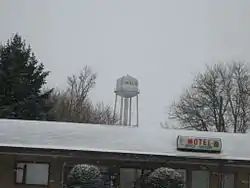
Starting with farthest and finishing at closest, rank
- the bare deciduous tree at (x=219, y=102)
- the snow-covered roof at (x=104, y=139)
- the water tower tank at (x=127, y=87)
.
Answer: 1. the bare deciduous tree at (x=219, y=102)
2. the water tower tank at (x=127, y=87)
3. the snow-covered roof at (x=104, y=139)

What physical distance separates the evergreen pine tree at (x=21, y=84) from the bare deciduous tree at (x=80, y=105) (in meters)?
13.1

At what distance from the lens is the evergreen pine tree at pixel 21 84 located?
36.9 meters

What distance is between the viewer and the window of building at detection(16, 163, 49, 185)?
2161 cm

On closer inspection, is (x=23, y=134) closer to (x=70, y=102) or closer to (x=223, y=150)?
(x=223, y=150)

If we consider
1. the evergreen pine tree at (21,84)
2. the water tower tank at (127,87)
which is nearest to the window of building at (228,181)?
the evergreen pine tree at (21,84)

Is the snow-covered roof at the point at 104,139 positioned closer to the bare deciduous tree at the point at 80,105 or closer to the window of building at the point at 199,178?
the window of building at the point at 199,178

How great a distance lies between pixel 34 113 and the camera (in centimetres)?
3694

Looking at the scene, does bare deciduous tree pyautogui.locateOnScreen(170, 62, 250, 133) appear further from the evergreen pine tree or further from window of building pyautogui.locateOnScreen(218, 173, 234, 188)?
window of building pyautogui.locateOnScreen(218, 173, 234, 188)

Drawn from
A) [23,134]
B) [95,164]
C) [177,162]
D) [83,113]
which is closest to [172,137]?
[177,162]

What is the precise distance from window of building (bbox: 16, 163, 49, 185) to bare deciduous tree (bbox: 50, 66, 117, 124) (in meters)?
29.8

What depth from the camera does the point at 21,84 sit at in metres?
37.2

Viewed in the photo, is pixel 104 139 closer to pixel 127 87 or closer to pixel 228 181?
pixel 228 181

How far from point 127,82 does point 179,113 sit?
425 inches

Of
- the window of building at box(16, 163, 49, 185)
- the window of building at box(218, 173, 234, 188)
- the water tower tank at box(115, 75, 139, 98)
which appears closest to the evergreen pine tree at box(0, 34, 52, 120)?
the water tower tank at box(115, 75, 139, 98)
